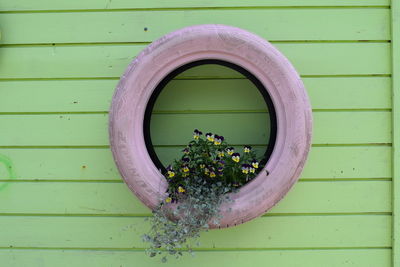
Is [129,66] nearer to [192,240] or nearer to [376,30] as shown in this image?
[192,240]

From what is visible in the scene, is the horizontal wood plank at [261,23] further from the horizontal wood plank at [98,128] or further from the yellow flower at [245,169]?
the yellow flower at [245,169]

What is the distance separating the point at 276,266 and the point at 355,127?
64 centimetres

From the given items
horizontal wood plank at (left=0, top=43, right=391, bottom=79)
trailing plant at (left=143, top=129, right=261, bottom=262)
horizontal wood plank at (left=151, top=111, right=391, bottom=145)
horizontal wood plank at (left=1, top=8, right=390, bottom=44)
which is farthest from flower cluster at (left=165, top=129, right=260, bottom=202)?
horizontal wood plank at (left=1, top=8, right=390, bottom=44)

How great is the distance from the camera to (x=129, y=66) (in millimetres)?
1361

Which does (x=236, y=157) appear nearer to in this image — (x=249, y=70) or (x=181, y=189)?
(x=181, y=189)

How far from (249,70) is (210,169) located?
389 millimetres

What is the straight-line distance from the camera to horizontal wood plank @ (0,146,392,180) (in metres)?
1.48

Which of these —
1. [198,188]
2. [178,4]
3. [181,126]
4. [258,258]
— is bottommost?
[258,258]

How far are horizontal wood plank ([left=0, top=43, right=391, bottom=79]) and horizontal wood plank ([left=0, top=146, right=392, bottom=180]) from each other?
12.1 inches

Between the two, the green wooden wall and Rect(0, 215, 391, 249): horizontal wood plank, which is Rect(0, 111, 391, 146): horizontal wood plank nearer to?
the green wooden wall

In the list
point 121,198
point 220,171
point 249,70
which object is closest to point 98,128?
point 121,198

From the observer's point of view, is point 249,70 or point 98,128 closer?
point 249,70

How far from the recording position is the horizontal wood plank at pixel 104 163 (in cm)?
148

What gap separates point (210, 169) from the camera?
51.6 inches
